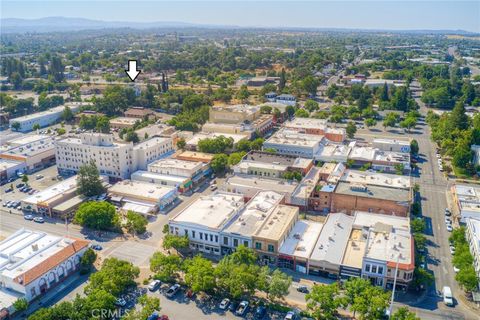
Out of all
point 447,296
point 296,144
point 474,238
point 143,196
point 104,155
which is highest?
point 104,155

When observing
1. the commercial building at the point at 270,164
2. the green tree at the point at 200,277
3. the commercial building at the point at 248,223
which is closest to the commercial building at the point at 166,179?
the commercial building at the point at 270,164

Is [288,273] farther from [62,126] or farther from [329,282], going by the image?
[62,126]

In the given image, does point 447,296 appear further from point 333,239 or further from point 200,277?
point 200,277

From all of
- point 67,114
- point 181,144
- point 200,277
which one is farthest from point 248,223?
point 67,114

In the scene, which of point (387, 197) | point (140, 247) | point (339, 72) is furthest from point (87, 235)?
point (339, 72)

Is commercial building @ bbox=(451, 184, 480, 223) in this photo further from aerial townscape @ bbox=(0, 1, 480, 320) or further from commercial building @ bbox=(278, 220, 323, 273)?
commercial building @ bbox=(278, 220, 323, 273)

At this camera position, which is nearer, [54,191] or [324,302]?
[324,302]
